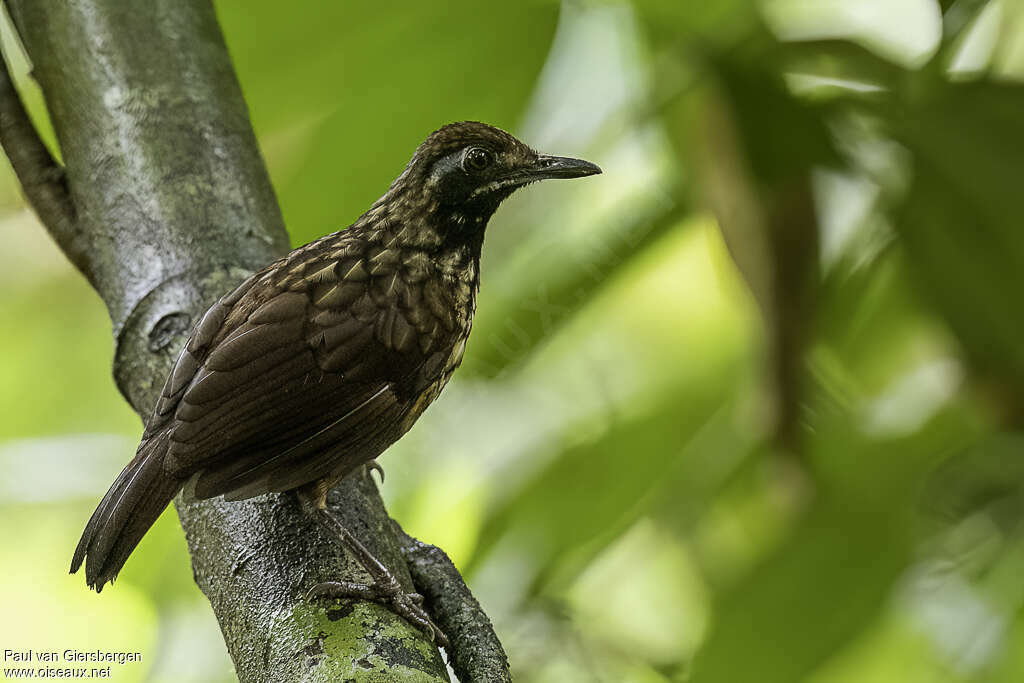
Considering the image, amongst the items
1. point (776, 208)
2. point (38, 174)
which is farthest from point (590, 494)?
point (38, 174)

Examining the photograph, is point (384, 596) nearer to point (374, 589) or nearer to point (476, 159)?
point (374, 589)

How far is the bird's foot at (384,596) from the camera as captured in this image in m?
1.40

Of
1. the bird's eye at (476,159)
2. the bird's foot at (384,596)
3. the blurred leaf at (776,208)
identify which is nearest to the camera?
the bird's foot at (384,596)

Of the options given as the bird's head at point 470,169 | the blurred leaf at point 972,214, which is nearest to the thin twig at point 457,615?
the bird's head at point 470,169

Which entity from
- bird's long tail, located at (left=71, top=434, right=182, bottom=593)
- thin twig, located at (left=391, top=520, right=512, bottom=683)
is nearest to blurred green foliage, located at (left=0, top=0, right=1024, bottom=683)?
thin twig, located at (left=391, top=520, right=512, bottom=683)

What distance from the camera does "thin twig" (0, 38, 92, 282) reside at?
193 cm

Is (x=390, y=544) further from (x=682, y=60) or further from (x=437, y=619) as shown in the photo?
(x=682, y=60)

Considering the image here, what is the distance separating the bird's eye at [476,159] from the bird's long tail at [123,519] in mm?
696

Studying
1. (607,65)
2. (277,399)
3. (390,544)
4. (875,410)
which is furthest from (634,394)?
(277,399)

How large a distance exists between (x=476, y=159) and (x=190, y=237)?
54 centimetres

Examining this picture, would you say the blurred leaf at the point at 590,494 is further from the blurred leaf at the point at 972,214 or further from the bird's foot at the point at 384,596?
the bird's foot at the point at 384,596

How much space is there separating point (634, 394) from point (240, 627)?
1.45 meters

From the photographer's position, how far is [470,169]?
68.8 inches

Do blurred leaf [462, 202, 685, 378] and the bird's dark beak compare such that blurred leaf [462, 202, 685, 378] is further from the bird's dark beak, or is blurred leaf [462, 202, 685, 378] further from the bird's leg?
the bird's leg
